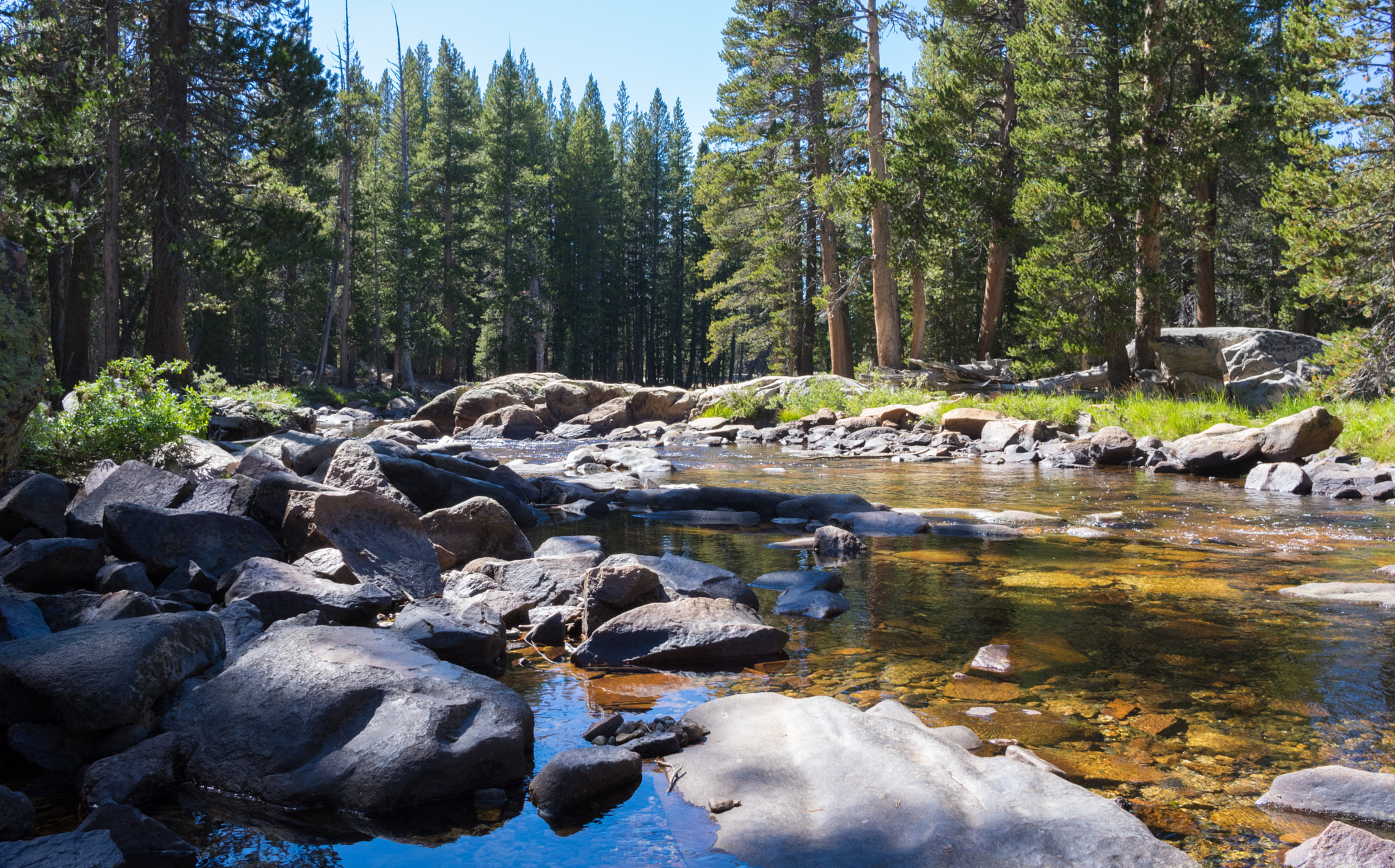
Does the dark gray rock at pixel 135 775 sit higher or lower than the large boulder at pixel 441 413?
lower

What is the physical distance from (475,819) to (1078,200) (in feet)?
51.5

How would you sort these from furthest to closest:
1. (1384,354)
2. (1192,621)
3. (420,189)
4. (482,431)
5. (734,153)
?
1. (420,189)
2. (734,153)
3. (482,431)
4. (1384,354)
5. (1192,621)

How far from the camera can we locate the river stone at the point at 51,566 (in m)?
4.24

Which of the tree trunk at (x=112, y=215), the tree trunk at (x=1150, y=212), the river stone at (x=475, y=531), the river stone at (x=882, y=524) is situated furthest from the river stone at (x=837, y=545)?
the tree trunk at (x=112, y=215)

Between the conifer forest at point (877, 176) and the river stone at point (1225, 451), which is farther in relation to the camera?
the conifer forest at point (877, 176)

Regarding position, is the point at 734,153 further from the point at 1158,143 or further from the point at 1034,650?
the point at 1034,650

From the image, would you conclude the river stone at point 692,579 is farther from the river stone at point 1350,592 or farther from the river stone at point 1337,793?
the river stone at point 1350,592

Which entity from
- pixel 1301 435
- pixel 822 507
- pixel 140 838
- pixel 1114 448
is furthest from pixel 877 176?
pixel 140 838

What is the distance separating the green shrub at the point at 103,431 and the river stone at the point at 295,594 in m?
3.18

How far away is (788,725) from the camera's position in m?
3.06

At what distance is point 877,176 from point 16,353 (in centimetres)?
1836

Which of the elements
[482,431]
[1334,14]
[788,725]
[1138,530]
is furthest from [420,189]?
[788,725]

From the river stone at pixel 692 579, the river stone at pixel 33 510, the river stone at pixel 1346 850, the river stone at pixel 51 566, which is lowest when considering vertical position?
the river stone at pixel 1346 850

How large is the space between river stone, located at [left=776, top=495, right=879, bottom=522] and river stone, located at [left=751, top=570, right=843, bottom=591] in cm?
241
